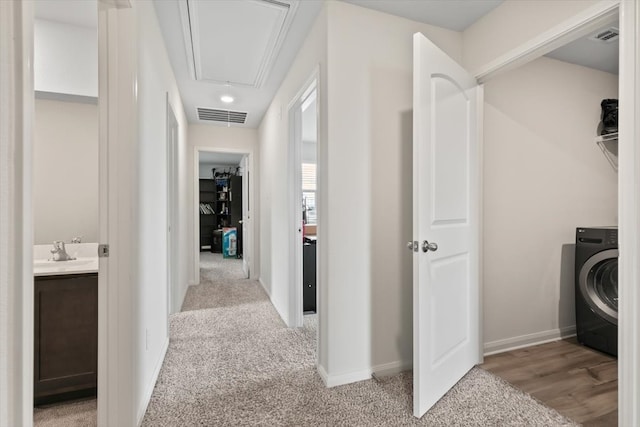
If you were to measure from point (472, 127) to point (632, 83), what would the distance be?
2.78 ft

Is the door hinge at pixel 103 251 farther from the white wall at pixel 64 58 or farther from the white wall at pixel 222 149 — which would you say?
the white wall at pixel 222 149

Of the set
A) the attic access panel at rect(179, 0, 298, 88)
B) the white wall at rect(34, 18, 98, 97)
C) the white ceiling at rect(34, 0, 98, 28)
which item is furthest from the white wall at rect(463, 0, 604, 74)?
the white wall at rect(34, 18, 98, 97)

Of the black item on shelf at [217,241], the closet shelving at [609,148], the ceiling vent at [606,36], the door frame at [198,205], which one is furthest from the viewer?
the black item on shelf at [217,241]

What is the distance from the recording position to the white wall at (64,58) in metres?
2.04

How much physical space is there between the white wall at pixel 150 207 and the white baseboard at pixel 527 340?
230 cm

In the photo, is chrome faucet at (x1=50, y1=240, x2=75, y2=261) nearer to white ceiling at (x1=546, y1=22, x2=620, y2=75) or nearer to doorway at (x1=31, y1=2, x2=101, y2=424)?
doorway at (x1=31, y1=2, x2=101, y2=424)

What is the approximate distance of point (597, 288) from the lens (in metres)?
2.43

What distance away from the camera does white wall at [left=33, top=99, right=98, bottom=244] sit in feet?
6.75

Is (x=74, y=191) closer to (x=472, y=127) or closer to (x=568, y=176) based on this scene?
(x=472, y=127)

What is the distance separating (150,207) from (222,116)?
2.66m

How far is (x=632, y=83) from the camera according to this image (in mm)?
1273

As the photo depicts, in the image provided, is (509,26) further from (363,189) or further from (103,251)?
(103,251)

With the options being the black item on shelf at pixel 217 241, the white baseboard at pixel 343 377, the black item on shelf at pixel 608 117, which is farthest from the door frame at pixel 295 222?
the black item on shelf at pixel 217 241

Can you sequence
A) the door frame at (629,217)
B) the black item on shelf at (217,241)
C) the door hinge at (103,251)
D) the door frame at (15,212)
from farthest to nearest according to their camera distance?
the black item on shelf at (217,241) < the door hinge at (103,251) < the door frame at (629,217) < the door frame at (15,212)
